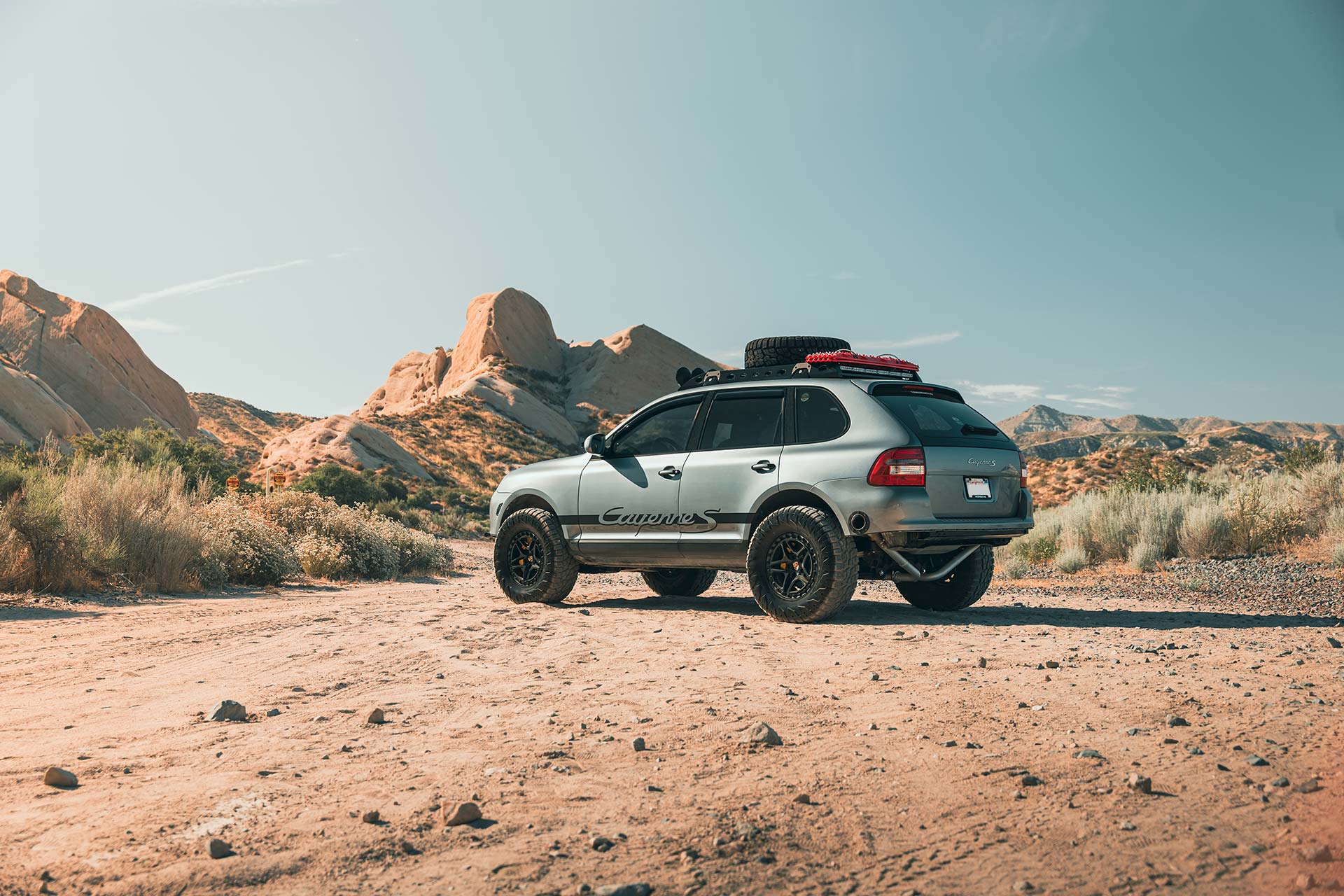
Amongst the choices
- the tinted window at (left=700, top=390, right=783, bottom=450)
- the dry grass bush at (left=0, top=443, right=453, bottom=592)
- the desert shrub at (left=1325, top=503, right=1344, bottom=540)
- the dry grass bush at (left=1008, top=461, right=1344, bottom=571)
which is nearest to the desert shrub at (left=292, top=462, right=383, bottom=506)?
the dry grass bush at (left=0, top=443, right=453, bottom=592)

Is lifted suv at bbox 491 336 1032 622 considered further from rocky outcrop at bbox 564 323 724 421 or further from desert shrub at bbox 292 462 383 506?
rocky outcrop at bbox 564 323 724 421

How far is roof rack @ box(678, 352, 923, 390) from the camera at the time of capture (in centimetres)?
837

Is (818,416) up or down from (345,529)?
up

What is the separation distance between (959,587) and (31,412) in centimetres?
3825

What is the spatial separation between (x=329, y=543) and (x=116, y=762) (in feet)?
38.6

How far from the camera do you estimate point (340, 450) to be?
5072cm

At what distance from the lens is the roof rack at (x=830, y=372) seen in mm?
8367

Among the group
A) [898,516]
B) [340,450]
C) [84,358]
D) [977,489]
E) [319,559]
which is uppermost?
[84,358]

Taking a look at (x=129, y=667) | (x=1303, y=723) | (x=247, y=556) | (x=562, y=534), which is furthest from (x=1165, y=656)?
(x=247, y=556)

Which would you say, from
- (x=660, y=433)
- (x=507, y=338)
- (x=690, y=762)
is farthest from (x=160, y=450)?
(x=507, y=338)

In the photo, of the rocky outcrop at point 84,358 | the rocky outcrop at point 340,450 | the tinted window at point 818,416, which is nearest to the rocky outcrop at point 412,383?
the rocky outcrop at point 340,450

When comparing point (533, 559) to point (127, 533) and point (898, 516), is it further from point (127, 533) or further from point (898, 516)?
point (127, 533)

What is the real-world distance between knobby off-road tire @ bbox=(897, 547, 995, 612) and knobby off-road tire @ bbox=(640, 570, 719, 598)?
2411 mm

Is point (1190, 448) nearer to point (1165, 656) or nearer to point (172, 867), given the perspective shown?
point (1165, 656)
